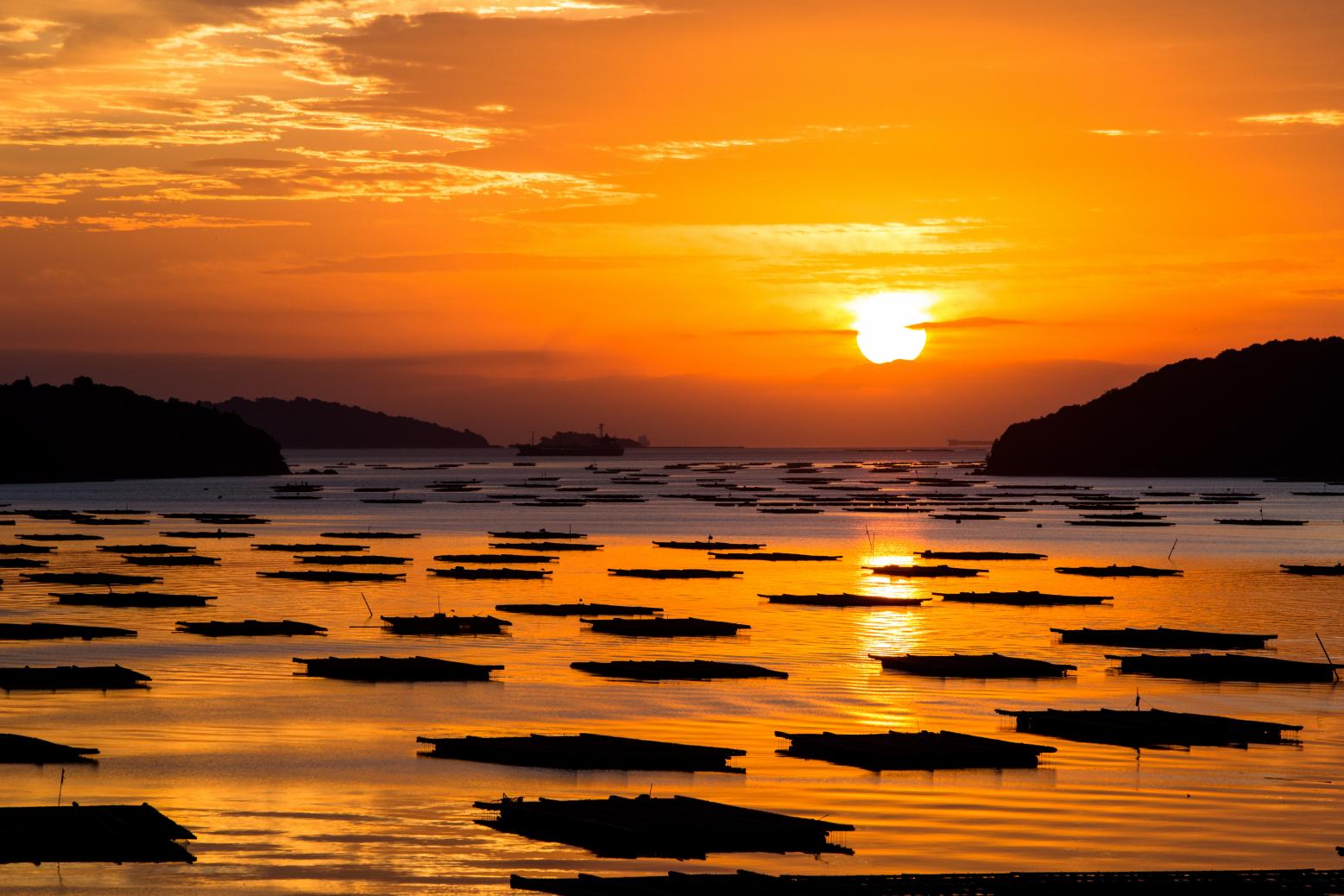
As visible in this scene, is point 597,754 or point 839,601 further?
point 839,601

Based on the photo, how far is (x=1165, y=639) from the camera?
181ft

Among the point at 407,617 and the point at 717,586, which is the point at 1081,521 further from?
the point at 407,617

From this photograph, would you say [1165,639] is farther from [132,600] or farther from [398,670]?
[132,600]

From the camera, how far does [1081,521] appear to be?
145750 millimetres

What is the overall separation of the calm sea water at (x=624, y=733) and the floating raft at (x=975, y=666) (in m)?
0.61

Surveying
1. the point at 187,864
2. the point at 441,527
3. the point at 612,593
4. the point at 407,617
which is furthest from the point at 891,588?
the point at 441,527

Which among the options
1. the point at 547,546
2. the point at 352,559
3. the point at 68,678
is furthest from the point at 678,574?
the point at 68,678

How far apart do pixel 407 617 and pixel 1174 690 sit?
28.0 m

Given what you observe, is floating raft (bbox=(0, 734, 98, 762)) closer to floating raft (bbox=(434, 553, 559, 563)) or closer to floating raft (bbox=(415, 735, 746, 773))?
floating raft (bbox=(415, 735, 746, 773))

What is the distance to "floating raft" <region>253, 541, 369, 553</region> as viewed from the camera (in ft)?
335

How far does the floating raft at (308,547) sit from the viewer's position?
102188 mm

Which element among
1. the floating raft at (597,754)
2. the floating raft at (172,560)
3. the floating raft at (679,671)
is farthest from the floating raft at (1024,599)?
the floating raft at (172,560)

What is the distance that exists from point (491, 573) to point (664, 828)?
58124 millimetres

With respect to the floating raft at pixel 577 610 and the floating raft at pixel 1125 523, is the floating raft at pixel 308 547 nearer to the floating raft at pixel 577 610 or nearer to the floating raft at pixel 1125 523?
the floating raft at pixel 577 610
